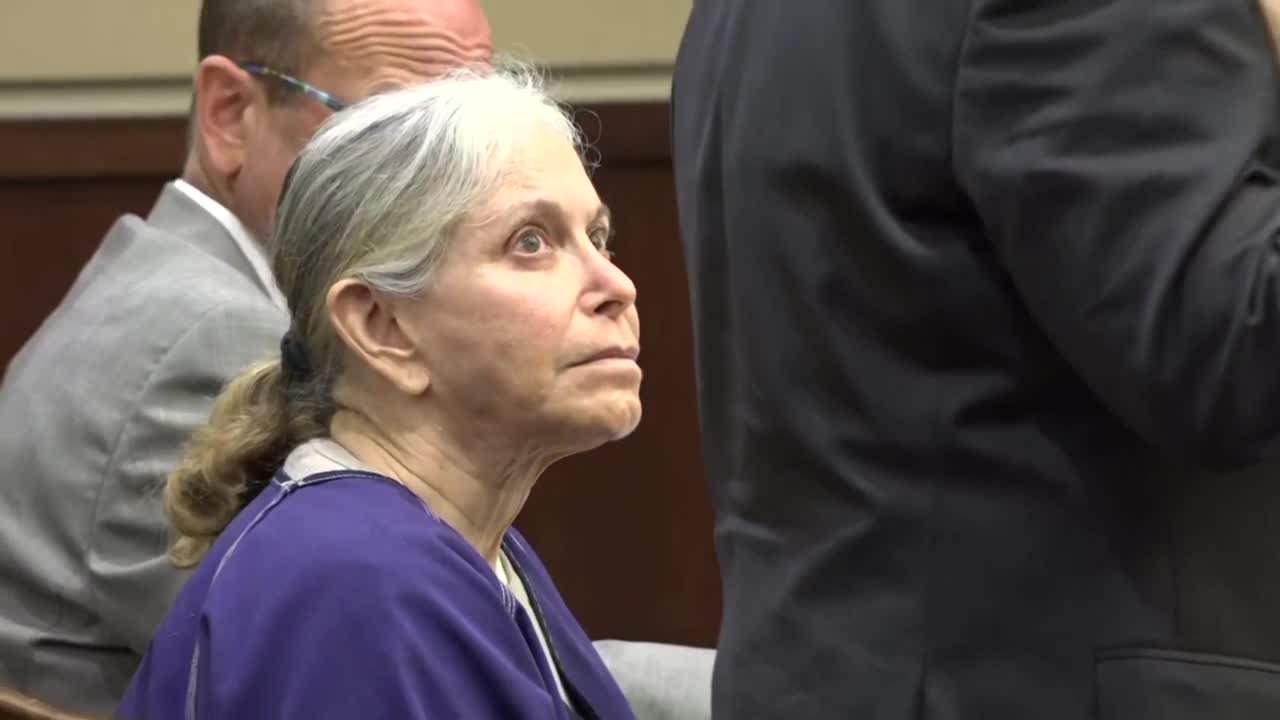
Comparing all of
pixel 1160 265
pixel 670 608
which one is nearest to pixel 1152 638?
pixel 1160 265

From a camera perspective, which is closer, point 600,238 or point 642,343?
point 600,238

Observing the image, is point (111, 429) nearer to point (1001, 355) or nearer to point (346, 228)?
point (346, 228)

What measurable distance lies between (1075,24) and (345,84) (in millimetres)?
1218

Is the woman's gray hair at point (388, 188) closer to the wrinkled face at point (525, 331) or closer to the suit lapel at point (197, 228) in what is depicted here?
the wrinkled face at point (525, 331)

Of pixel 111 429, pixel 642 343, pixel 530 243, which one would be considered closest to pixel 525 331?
pixel 530 243

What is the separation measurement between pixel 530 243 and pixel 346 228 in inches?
5.6

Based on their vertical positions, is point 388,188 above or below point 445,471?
above

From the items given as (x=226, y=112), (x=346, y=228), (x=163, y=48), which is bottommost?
(x=163, y=48)

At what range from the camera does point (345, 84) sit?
7.23 feet

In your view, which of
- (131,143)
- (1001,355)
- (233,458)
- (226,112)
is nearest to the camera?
(1001,355)

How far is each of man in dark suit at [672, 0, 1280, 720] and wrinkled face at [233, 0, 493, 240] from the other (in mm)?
853

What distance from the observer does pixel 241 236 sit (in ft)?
7.01

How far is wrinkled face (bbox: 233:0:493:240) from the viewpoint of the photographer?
86.1 inches

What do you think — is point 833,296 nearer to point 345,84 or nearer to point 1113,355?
point 1113,355
